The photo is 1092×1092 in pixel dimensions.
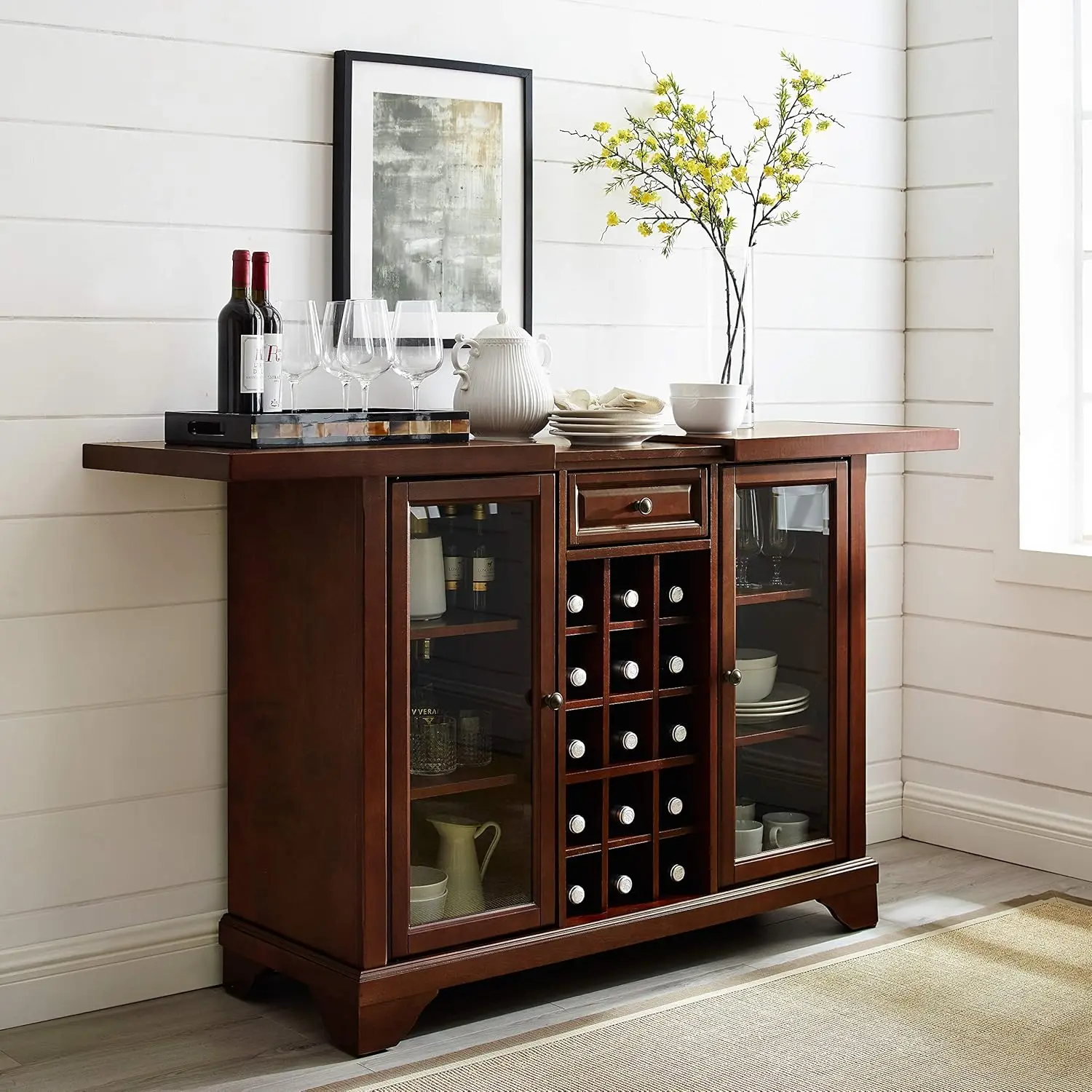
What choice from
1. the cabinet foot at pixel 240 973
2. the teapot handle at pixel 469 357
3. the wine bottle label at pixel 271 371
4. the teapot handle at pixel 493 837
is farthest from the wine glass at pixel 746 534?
the cabinet foot at pixel 240 973

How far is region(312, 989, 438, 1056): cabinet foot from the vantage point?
2582 millimetres

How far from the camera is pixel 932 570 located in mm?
3959

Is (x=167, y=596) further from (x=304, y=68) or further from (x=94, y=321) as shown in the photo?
(x=304, y=68)

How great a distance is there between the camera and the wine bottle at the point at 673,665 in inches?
115

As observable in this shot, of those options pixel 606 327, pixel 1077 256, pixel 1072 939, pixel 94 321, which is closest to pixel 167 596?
pixel 94 321

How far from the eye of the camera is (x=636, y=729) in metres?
2.91

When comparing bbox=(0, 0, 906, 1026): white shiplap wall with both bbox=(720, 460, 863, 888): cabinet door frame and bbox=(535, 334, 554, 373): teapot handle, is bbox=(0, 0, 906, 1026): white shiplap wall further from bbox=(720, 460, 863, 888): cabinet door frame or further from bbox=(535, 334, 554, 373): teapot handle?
bbox=(720, 460, 863, 888): cabinet door frame

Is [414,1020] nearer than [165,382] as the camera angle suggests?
Yes

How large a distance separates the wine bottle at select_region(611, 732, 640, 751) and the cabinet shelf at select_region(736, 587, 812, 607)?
35 cm

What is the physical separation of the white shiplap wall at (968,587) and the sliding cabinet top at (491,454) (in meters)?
0.70

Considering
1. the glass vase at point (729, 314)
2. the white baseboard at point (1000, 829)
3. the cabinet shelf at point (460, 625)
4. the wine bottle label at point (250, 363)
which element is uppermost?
the glass vase at point (729, 314)

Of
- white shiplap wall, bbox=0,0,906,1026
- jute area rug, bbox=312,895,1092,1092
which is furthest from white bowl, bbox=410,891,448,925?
white shiplap wall, bbox=0,0,906,1026

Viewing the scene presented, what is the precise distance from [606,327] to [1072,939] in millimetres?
1627

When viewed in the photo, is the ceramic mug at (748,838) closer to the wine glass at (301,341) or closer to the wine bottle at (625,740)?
the wine bottle at (625,740)
